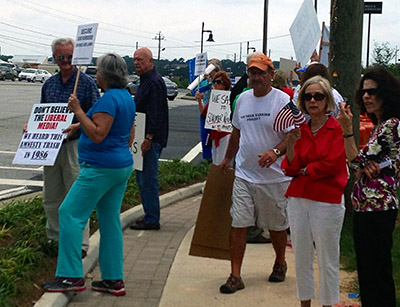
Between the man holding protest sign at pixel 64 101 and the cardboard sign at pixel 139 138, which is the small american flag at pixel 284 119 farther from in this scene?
the cardboard sign at pixel 139 138

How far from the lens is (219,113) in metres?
9.61

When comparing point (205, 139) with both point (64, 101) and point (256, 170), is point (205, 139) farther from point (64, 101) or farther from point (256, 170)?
point (256, 170)

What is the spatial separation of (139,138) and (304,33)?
258 cm

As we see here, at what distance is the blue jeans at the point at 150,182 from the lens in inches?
328

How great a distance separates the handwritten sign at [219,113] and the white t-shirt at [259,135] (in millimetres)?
3170

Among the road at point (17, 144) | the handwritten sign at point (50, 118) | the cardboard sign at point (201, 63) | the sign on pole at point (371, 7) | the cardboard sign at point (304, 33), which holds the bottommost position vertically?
the road at point (17, 144)

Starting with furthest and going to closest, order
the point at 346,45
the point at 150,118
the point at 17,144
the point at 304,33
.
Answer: the point at 17,144 < the point at 304,33 < the point at 346,45 < the point at 150,118

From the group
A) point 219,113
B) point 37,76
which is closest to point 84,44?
point 219,113

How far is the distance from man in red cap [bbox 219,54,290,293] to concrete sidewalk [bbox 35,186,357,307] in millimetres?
247

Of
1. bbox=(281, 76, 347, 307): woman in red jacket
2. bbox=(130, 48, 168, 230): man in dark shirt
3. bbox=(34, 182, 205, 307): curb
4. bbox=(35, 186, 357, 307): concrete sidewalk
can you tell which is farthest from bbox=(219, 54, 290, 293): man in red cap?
bbox=(130, 48, 168, 230): man in dark shirt

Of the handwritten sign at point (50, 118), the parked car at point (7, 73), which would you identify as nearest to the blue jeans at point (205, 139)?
the handwritten sign at point (50, 118)

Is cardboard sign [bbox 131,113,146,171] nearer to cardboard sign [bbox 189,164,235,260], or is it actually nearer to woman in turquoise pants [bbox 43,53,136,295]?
cardboard sign [bbox 189,164,235,260]

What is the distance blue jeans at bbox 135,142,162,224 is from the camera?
8344 mm

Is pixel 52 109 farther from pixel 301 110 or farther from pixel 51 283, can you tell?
pixel 301 110
